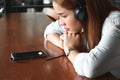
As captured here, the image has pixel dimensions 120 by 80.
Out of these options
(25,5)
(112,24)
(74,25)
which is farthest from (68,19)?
(25,5)

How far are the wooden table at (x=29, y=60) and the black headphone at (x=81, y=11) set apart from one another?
0.64 feet

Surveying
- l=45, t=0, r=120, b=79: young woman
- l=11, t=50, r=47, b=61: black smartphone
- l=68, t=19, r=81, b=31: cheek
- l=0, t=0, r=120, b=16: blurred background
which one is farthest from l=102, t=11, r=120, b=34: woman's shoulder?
l=0, t=0, r=120, b=16: blurred background

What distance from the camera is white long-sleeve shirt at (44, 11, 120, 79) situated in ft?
3.05

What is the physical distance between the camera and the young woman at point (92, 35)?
0.94 meters

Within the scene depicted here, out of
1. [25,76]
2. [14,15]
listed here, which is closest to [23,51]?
[25,76]

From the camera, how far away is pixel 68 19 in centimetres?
109

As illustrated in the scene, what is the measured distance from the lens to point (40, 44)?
4.25 feet

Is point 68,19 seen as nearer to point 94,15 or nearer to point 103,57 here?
point 94,15

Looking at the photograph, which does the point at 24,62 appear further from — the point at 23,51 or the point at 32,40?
the point at 32,40

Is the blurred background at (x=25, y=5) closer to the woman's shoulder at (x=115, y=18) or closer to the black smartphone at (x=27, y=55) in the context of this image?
the black smartphone at (x=27, y=55)

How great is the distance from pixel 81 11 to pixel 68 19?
8cm

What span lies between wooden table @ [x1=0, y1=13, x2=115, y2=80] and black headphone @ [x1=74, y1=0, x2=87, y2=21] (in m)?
0.20

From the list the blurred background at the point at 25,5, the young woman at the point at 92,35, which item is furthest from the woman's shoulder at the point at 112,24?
the blurred background at the point at 25,5

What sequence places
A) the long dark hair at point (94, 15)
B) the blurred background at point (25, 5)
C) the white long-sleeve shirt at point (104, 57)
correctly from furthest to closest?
the blurred background at point (25, 5)
the long dark hair at point (94, 15)
the white long-sleeve shirt at point (104, 57)
